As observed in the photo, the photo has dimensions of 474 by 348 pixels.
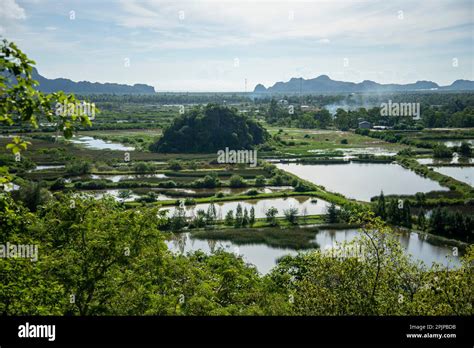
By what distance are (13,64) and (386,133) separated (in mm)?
42668

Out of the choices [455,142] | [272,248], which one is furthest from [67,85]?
[455,142]

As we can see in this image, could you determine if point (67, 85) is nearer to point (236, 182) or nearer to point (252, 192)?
point (252, 192)

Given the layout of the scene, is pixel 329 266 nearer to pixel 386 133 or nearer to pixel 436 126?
pixel 436 126

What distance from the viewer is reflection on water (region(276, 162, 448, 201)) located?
1021 inches

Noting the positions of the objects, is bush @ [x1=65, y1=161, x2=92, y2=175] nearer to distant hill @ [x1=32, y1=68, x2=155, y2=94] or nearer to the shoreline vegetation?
the shoreline vegetation

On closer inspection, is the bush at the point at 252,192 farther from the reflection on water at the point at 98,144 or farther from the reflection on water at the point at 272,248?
the reflection on water at the point at 98,144

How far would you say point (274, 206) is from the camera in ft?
82.3

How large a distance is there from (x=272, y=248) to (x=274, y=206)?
622 centimetres

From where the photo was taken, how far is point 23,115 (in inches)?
139

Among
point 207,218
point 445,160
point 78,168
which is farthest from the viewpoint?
point 445,160

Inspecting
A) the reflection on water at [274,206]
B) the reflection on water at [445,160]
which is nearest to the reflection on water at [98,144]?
the reflection on water at [274,206]

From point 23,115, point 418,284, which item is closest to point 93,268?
point 23,115

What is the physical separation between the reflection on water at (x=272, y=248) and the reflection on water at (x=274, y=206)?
2.92 meters

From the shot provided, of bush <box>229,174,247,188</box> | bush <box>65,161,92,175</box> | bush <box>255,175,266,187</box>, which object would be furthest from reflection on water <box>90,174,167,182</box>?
bush <box>255,175,266,187</box>
